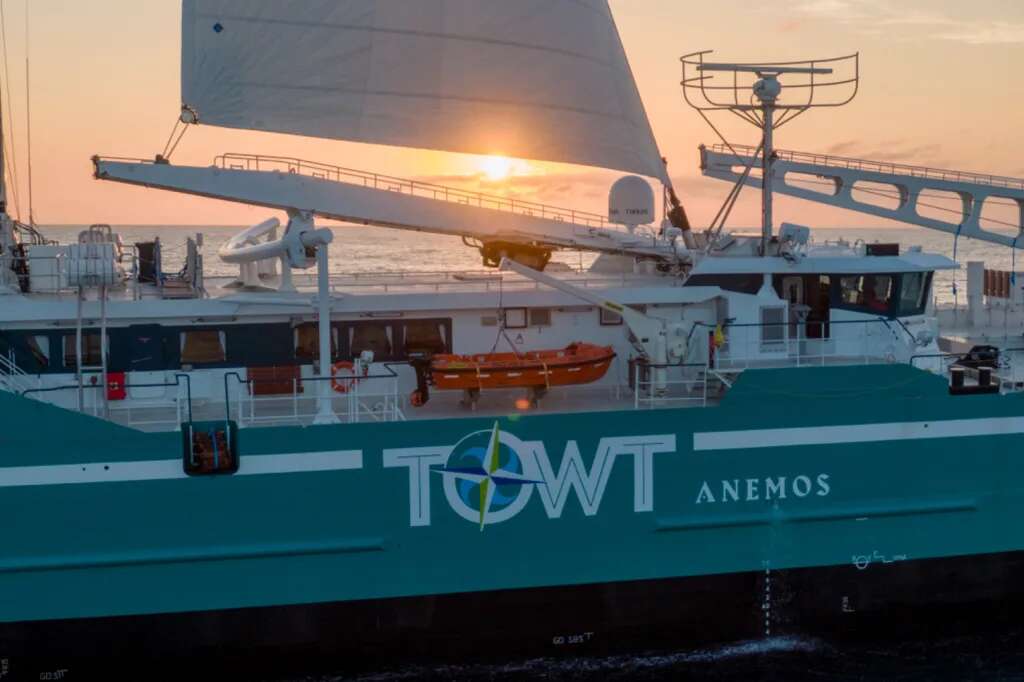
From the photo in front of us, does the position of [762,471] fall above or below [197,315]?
below

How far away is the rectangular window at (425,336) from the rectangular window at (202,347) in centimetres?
239

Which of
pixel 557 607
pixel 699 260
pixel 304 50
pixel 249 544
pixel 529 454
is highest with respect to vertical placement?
pixel 304 50

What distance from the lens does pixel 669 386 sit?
14.9m

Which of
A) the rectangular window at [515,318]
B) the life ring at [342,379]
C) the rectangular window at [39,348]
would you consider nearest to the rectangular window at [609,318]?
the rectangular window at [515,318]

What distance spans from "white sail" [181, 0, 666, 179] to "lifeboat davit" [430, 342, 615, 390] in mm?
2737

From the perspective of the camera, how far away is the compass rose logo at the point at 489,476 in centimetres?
1343

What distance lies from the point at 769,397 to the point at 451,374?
3.94m

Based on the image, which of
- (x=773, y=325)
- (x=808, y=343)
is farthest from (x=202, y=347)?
(x=808, y=343)

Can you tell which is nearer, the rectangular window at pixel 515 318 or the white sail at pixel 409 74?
the white sail at pixel 409 74

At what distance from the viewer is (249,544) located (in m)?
13.0

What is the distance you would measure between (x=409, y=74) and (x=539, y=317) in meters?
3.64

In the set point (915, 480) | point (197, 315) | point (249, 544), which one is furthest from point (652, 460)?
point (197, 315)

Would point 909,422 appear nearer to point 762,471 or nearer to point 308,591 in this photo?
point 762,471

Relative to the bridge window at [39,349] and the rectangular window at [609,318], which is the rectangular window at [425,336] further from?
the bridge window at [39,349]
